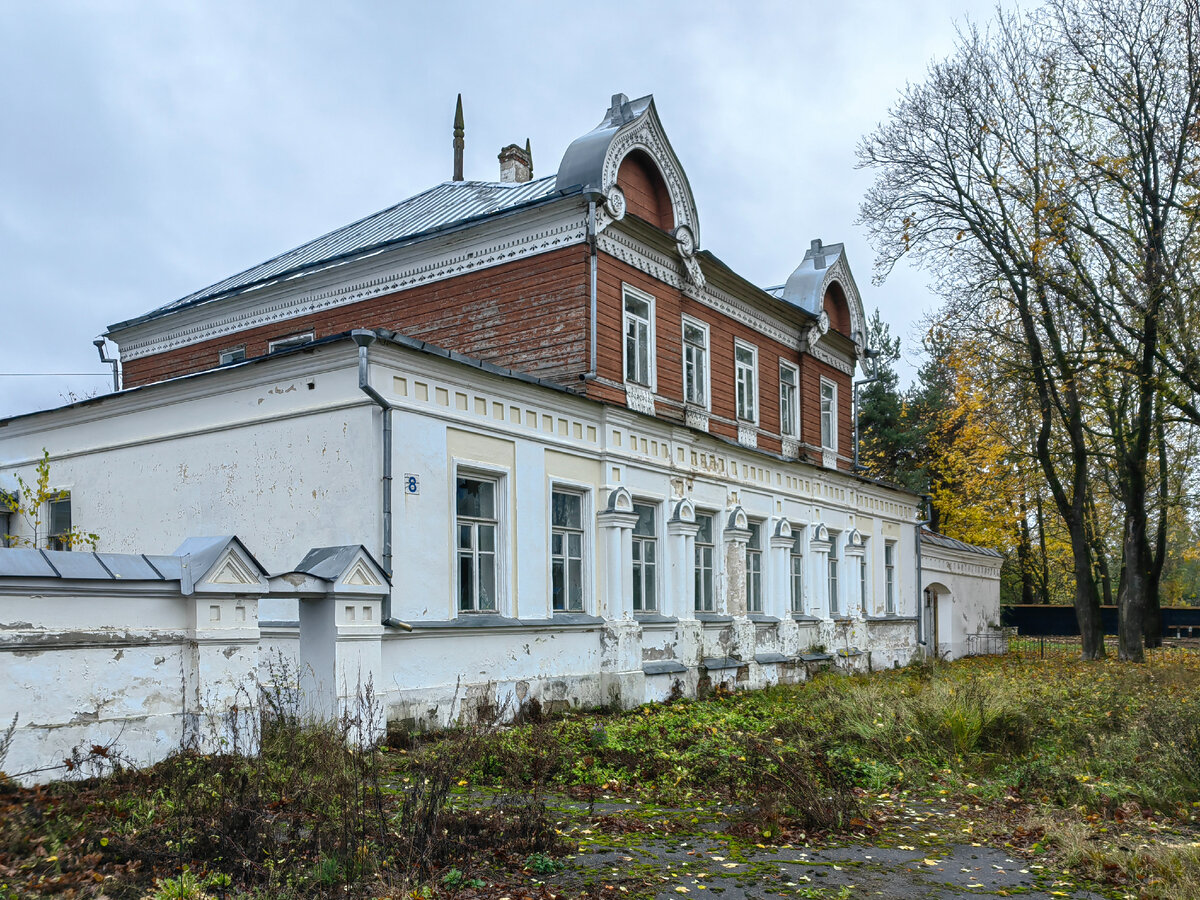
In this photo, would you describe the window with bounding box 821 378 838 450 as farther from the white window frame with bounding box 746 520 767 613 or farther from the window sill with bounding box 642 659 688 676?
the window sill with bounding box 642 659 688 676

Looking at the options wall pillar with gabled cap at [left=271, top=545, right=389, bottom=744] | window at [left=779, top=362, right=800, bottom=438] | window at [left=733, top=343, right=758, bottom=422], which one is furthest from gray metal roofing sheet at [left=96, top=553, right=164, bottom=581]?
window at [left=779, top=362, right=800, bottom=438]

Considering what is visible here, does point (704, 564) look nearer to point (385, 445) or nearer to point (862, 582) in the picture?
point (862, 582)

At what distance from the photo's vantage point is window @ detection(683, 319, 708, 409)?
18578 mm

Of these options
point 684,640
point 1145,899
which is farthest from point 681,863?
point 684,640

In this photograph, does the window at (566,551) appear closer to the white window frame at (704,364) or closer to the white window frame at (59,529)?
the white window frame at (704,364)

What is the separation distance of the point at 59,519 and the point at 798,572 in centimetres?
1325

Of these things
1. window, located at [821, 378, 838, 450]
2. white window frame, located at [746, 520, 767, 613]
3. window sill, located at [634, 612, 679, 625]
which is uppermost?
window, located at [821, 378, 838, 450]

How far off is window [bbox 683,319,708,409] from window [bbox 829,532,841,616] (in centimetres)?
573

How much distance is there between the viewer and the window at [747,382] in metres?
20.5

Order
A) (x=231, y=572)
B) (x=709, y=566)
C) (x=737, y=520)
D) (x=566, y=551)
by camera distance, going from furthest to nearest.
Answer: (x=737, y=520) < (x=709, y=566) < (x=566, y=551) < (x=231, y=572)

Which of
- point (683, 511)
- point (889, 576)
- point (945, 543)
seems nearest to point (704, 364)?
point (683, 511)

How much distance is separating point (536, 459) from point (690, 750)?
4872mm

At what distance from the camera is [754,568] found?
19.8 meters

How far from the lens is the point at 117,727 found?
Result: 6.76m
